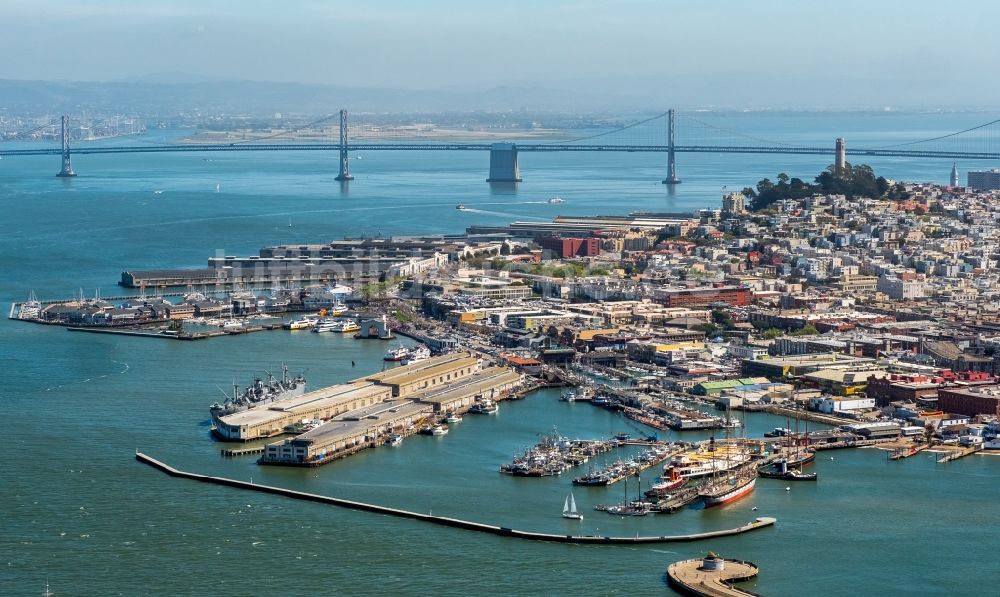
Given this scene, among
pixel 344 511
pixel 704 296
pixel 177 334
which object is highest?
pixel 704 296

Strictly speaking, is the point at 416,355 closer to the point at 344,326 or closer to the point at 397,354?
the point at 397,354

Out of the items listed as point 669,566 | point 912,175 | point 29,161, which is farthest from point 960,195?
point 29,161

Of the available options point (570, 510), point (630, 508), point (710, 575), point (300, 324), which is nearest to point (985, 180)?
point (300, 324)

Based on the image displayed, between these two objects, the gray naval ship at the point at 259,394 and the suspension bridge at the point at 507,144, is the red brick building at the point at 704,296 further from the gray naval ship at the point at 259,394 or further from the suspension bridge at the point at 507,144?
the suspension bridge at the point at 507,144

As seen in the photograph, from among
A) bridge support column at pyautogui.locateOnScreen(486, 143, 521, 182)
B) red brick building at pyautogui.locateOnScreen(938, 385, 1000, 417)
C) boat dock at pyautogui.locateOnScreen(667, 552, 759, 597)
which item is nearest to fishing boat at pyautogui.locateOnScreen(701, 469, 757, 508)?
boat dock at pyautogui.locateOnScreen(667, 552, 759, 597)

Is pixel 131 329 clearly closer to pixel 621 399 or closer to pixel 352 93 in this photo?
pixel 621 399
